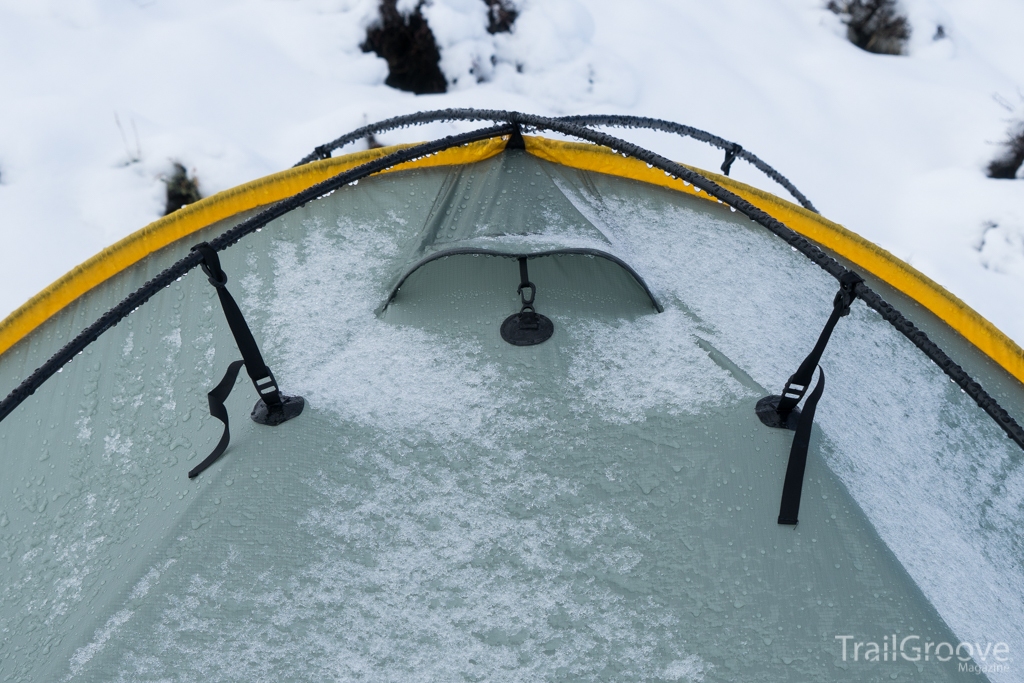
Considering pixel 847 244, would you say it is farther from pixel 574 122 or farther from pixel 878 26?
pixel 878 26

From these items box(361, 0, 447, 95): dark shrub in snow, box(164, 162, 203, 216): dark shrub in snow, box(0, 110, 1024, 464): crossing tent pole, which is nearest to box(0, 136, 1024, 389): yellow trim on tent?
box(0, 110, 1024, 464): crossing tent pole

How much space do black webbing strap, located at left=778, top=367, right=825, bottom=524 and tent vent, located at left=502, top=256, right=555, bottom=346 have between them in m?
0.41

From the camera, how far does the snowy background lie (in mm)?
3248

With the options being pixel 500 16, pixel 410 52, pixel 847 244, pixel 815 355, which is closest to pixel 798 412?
pixel 815 355

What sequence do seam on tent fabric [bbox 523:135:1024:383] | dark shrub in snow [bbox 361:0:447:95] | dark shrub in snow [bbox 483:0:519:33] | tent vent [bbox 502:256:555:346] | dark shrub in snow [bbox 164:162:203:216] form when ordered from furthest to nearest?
dark shrub in snow [bbox 483:0:519:33] → dark shrub in snow [bbox 361:0:447:95] → dark shrub in snow [bbox 164:162:203:216] → seam on tent fabric [bbox 523:135:1024:383] → tent vent [bbox 502:256:555:346]

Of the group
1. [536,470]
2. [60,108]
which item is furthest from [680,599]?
[60,108]

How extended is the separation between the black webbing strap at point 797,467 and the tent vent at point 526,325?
407mm

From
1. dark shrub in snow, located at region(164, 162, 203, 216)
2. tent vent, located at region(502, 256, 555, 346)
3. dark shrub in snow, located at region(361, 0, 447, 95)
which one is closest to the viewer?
tent vent, located at region(502, 256, 555, 346)

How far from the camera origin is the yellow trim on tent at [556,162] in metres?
1.52

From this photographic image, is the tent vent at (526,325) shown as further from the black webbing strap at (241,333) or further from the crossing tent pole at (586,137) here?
the black webbing strap at (241,333)

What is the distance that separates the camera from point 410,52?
156 inches

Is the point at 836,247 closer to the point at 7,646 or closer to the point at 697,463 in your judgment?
the point at 697,463

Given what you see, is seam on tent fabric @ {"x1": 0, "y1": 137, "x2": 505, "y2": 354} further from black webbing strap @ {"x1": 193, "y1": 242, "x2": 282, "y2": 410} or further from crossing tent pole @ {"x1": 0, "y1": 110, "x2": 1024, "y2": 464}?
black webbing strap @ {"x1": 193, "y1": 242, "x2": 282, "y2": 410}

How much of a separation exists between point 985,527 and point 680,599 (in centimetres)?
52
